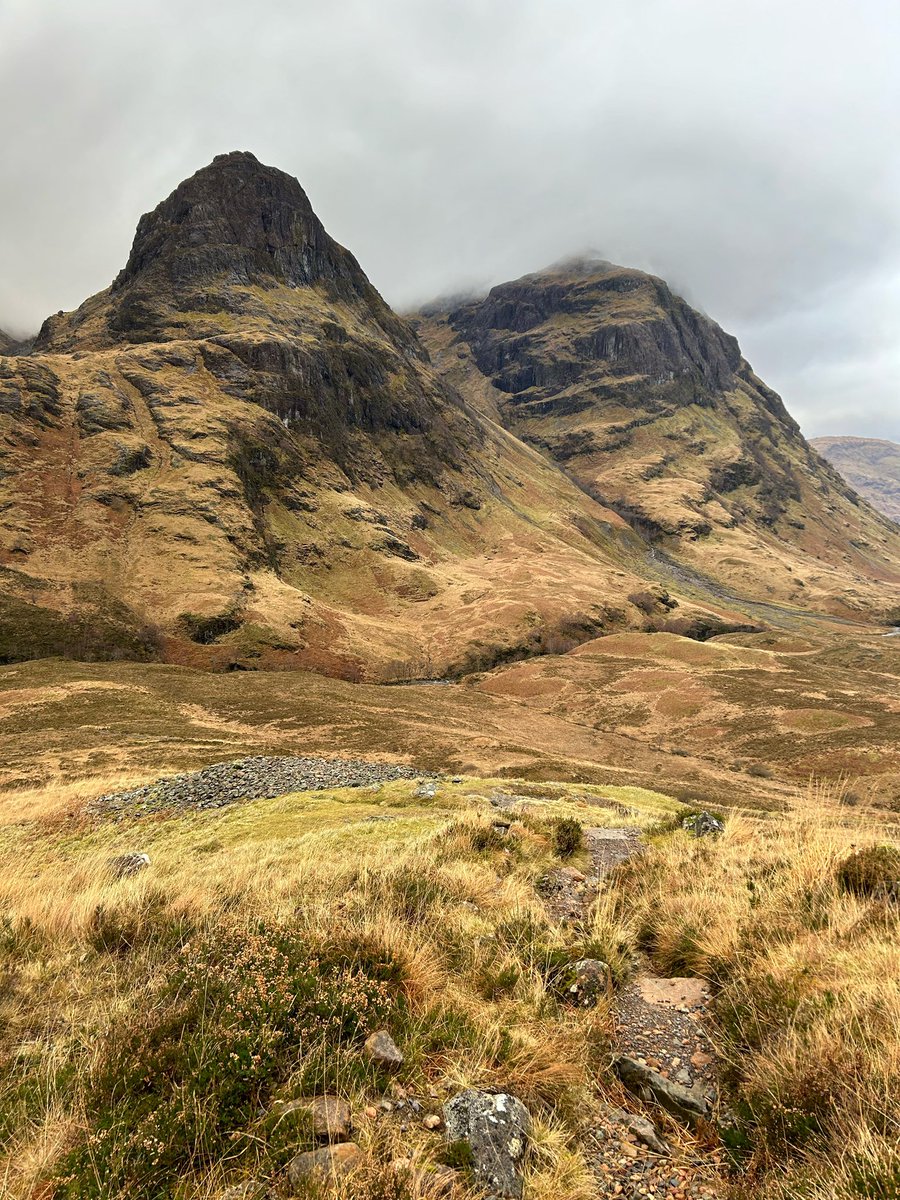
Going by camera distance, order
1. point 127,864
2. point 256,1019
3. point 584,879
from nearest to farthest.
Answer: point 256,1019, point 584,879, point 127,864

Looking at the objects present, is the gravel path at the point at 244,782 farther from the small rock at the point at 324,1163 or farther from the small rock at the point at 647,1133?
the small rock at the point at 647,1133

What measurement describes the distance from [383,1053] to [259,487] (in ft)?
413

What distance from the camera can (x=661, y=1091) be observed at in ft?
14.1

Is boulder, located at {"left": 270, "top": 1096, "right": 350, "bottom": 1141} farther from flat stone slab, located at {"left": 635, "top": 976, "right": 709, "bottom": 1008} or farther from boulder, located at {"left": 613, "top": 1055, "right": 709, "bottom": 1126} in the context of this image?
→ flat stone slab, located at {"left": 635, "top": 976, "right": 709, "bottom": 1008}

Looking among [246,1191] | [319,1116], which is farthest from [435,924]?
[246,1191]

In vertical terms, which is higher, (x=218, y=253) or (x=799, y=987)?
(x=218, y=253)

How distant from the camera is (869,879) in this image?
6.48 meters

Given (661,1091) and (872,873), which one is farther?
(872,873)

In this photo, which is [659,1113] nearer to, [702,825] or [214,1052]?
[214,1052]

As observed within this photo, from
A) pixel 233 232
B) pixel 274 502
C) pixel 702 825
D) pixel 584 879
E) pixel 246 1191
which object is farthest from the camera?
pixel 233 232

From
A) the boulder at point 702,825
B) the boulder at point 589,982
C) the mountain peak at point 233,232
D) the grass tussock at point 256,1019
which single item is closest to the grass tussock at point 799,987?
the boulder at point 589,982

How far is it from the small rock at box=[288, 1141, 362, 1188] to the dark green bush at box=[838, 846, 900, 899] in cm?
587

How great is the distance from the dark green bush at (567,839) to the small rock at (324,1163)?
8688 mm

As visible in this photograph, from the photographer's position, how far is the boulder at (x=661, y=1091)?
4129 millimetres
